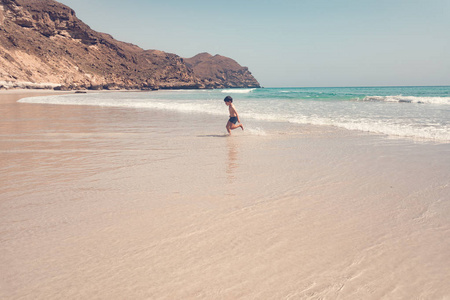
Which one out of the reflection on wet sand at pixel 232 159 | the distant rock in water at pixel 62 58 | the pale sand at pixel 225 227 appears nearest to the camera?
the pale sand at pixel 225 227

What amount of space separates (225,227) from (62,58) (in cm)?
8404

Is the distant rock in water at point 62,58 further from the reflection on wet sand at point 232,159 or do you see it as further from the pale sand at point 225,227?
the pale sand at point 225,227

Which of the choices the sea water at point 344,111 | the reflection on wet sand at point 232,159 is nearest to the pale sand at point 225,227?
the reflection on wet sand at point 232,159

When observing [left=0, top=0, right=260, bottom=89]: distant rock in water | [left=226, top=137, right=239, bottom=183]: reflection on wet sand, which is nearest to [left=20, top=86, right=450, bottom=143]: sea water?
[left=226, top=137, right=239, bottom=183]: reflection on wet sand

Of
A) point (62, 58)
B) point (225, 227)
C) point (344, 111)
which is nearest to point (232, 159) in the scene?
point (225, 227)

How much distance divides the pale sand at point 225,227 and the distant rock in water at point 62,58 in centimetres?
5517

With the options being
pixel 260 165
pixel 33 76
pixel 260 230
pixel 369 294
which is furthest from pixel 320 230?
pixel 33 76

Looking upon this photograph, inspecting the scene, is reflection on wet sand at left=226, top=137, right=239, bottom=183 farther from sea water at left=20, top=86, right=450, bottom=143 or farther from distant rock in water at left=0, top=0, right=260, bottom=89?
distant rock in water at left=0, top=0, right=260, bottom=89

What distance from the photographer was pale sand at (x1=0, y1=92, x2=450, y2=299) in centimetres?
198

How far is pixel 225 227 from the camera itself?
2.79 m

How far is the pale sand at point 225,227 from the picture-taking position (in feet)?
6.49

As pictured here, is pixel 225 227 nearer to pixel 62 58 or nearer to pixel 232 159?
pixel 232 159

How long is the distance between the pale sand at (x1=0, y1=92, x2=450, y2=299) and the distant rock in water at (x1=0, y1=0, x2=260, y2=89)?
181 feet

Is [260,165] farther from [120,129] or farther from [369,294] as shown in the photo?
[120,129]
